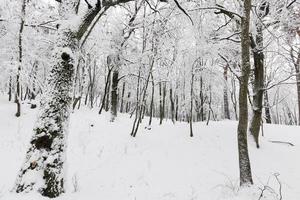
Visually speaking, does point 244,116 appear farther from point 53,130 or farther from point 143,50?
point 143,50

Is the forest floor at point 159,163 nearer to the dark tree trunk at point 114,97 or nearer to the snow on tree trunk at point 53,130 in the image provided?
the snow on tree trunk at point 53,130

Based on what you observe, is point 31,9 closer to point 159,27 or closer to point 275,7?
point 159,27

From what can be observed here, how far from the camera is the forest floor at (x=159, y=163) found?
6.55 m

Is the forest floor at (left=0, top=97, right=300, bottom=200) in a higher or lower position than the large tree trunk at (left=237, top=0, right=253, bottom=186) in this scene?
lower

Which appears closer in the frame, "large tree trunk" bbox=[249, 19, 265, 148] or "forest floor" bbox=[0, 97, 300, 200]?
"forest floor" bbox=[0, 97, 300, 200]

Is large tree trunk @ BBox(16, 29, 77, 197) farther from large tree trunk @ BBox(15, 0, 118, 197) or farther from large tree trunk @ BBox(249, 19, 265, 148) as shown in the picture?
large tree trunk @ BBox(249, 19, 265, 148)

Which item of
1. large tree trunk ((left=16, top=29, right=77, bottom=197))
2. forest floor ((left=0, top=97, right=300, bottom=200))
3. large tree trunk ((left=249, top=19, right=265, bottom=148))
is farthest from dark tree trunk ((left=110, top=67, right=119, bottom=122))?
large tree trunk ((left=16, top=29, right=77, bottom=197))

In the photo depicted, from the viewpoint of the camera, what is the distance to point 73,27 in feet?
19.3

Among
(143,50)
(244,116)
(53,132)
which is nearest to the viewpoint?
(53,132)

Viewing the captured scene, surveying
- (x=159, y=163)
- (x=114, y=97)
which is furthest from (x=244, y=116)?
(x=114, y=97)

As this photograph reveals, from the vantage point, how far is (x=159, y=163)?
9414 millimetres

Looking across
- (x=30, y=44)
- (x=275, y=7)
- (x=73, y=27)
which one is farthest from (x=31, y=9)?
(x=275, y=7)

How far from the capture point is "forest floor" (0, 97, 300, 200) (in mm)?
6555

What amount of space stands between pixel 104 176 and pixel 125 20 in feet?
44.1
